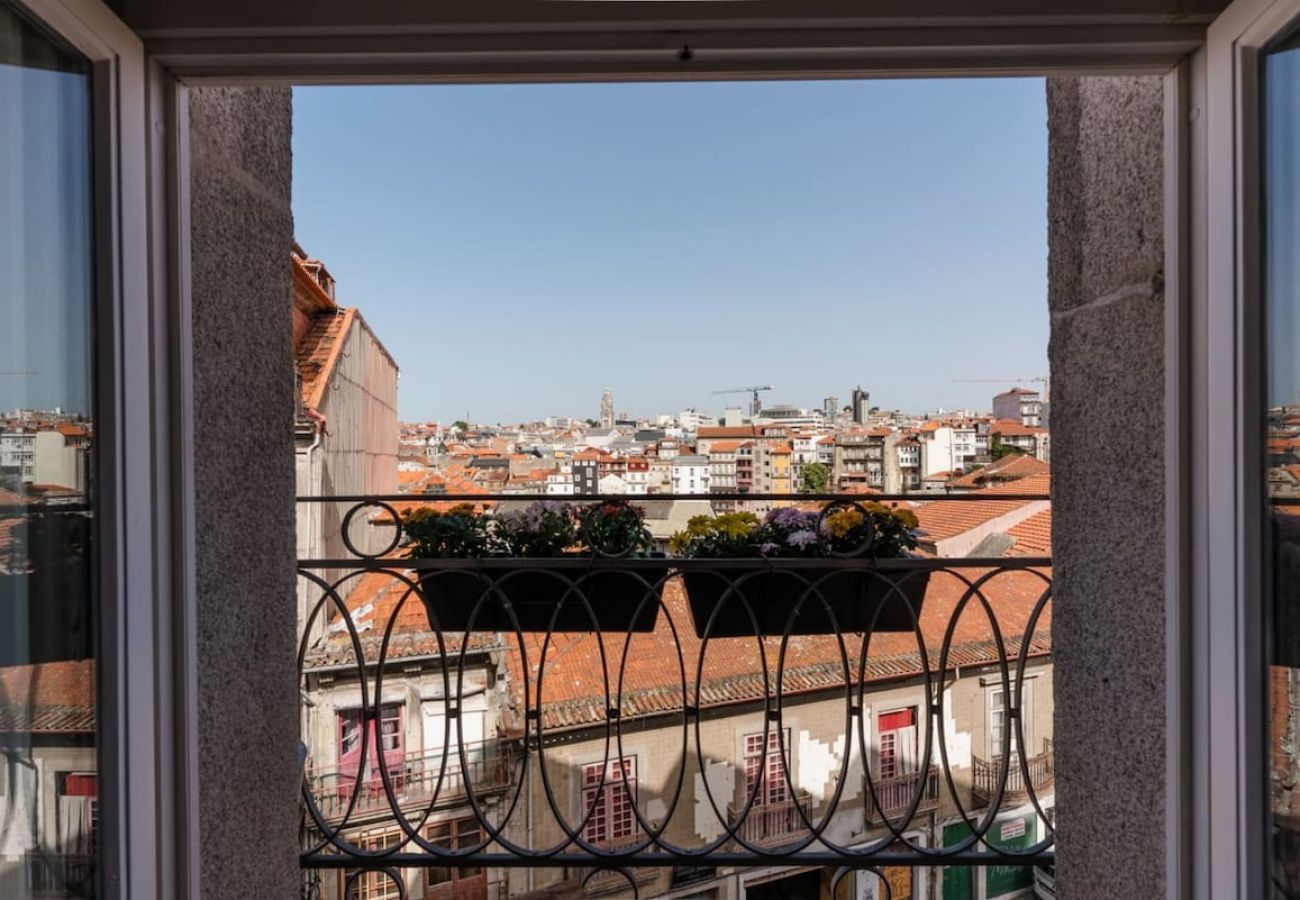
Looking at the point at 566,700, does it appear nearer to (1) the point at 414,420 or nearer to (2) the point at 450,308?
(1) the point at 414,420

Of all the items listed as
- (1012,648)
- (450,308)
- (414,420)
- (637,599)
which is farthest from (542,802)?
(450,308)

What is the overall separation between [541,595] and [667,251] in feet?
21.0

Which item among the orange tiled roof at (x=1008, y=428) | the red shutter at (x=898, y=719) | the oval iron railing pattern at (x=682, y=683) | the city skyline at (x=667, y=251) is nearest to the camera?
the oval iron railing pattern at (x=682, y=683)

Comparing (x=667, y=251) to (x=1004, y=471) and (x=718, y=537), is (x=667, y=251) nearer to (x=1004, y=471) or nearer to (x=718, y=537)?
(x=1004, y=471)

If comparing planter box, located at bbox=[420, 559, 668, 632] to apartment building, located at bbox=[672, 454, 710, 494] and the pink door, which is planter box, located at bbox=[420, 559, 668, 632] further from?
the pink door

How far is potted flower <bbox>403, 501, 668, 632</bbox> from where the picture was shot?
1370mm

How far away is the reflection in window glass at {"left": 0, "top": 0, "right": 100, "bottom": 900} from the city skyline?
2.79 meters

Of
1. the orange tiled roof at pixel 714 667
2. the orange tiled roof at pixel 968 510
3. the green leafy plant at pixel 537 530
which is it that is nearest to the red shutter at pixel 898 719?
the orange tiled roof at pixel 714 667

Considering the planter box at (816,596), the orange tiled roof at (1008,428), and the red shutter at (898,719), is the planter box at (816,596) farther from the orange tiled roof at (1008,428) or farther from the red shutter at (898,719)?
the red shutter at (898,719)

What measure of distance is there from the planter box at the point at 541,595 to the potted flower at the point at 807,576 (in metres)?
0.13

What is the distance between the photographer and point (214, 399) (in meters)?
0.85

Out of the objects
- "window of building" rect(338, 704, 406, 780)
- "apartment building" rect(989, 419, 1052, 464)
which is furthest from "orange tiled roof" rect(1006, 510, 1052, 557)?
"window of building" rect(338, 704, 406, 780)

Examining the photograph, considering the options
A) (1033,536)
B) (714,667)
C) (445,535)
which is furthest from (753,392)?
(445,535)

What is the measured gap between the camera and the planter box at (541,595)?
1367mm
